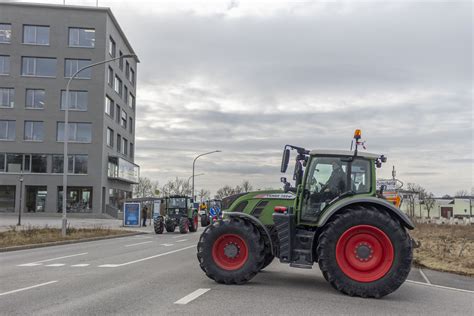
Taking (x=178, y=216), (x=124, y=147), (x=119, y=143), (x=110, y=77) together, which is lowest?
(x=178, y=216)

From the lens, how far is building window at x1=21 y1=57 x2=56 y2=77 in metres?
55.0

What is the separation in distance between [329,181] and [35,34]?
5428 centimetres

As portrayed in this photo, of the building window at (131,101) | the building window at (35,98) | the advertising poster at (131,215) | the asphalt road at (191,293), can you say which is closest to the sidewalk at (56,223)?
the advertising poster at (131,215)

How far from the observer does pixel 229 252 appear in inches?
354

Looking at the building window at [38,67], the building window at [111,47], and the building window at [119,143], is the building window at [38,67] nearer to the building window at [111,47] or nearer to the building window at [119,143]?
the building window at [111,47]

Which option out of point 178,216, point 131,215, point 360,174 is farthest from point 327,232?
point 131,215

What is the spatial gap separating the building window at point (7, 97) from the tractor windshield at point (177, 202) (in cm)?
3206

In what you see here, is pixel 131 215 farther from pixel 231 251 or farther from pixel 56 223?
pixel 231 251

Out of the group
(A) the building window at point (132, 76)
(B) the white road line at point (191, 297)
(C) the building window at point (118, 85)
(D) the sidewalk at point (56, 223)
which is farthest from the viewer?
(A) the building window at point (132, 76)

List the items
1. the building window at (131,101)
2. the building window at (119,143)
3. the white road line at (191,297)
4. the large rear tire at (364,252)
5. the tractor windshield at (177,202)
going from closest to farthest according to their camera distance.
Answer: the white road line at (191,297) → the large rear tire at (364,252) → the tractor windshield at (177,202) → the building window at (119,143) → the building window at (131,101)

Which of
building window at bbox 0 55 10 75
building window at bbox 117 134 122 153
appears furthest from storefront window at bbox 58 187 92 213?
building window at bbox 0 55 10 75

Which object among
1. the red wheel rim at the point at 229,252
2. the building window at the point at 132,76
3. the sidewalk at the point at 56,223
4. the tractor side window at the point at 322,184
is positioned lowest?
the sidewalk at the point at 56,223

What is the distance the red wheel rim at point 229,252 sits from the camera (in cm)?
897

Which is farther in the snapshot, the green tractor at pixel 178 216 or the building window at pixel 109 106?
the building window at pixel 109 106
